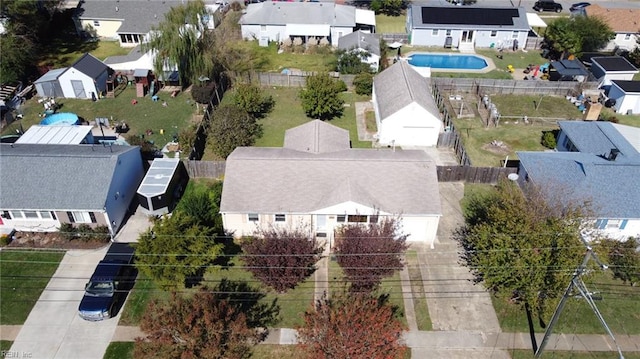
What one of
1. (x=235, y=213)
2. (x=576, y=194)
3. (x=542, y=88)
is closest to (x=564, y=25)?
(x=542, y=88)

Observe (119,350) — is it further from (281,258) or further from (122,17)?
(122,17)

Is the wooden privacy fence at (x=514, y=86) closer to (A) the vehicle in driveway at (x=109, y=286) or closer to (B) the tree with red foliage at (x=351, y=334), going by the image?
(B) the tree with red foliage at (x=351, y=334)

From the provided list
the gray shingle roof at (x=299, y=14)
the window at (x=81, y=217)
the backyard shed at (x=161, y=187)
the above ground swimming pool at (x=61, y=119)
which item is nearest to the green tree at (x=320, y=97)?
the backyard shed at (x=161, y=187)

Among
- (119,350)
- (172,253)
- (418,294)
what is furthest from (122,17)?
(418,294)

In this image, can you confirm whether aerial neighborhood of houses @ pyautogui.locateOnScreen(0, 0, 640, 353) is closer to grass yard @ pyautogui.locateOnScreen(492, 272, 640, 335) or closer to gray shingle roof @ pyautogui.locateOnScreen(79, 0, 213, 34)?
gray shingle roof @ pyautogui.locateOnScreen(79, 0, 213, 34)

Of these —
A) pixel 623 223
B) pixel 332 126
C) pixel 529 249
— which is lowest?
pixel 623 223

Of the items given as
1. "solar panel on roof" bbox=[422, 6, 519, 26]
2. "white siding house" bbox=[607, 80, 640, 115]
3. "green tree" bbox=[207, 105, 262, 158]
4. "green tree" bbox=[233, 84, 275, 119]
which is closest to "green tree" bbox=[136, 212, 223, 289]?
"green tree" bbox=[207, 105, 262, 158]

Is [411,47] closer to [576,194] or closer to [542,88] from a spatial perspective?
[542,88]
